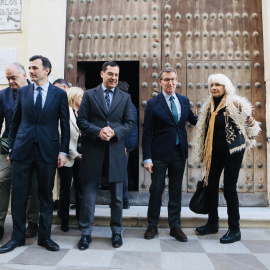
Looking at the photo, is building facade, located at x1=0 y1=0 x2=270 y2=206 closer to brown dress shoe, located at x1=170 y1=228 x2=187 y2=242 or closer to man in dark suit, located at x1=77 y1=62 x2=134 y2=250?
brown dress shoe, located at x1=170 y1=228 x2=187 y2=242

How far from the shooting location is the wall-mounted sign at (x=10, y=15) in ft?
13.0

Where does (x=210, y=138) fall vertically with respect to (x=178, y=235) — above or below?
above

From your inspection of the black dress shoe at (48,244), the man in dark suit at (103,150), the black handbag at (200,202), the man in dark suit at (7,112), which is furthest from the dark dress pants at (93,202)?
the black handbag at (200,202)

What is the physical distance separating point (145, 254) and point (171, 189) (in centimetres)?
73

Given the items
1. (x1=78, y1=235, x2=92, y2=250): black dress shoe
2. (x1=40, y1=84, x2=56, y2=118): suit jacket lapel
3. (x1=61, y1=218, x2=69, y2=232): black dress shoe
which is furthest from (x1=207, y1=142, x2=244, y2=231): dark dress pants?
(x1=40, y1=84, x2=56, y2=118): suit jacket lapel

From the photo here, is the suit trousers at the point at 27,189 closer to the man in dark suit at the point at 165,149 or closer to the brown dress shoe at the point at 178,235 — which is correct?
the man in dark suit at the point at 165,149

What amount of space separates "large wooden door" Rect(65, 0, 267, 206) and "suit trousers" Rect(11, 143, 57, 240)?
1.53m

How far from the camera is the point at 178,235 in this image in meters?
2.82

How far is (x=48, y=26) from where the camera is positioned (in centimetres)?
388

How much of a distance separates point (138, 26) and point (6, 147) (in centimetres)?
241

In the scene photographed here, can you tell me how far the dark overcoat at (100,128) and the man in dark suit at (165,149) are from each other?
291mm

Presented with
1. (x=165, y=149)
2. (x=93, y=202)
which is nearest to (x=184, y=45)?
(x=165, y=149)

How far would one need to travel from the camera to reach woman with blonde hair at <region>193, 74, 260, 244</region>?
9.12ft

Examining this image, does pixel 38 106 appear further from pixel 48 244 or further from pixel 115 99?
pixel 48 244
